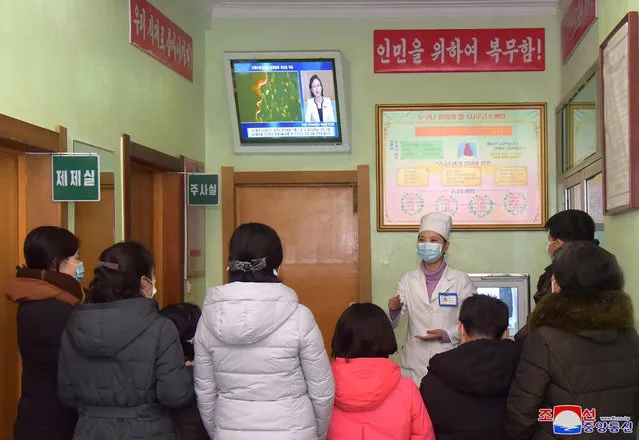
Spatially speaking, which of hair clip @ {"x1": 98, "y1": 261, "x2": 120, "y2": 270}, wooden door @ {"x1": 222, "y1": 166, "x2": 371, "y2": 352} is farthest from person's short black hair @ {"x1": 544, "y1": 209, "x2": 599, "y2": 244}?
wooden door @ {"x1": 222, "y1": 166, "x2": 371, "y2": 352}

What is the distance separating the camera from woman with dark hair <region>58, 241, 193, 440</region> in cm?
243

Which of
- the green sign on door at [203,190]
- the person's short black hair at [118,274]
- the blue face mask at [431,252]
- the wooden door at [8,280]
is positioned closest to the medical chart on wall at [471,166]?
the green sign on door at [203,190]

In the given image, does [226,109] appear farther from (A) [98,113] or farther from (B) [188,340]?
(B) [188,340]

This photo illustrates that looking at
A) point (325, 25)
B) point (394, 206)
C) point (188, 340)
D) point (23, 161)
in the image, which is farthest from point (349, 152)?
point (188, 340)

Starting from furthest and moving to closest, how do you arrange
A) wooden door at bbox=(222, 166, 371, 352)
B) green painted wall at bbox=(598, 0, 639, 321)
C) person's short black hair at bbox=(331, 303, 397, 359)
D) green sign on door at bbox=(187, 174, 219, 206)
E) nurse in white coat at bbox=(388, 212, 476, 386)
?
wooden door at bbox=(222, 166, 371, 352), green sign on door at bbox=(187, 174, 219, 206), nurse in white coat at bbox=(388, 212, 476, 386), green painted wall at bbox=(598, 0, 639, 321), person's short black hair at bbox=(331, 303, 397, 359)

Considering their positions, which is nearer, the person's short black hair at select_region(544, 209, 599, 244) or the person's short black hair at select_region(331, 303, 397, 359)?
the person's short black hair at select_region(331, 303, 397, 359)

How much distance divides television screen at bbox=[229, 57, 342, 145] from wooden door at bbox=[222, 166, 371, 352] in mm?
306

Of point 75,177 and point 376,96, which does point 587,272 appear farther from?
point 376,96

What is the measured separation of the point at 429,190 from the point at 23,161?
2.94m

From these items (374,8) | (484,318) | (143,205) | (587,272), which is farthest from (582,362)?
(374,8)

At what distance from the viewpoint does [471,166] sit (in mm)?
5441

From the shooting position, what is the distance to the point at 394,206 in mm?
5484

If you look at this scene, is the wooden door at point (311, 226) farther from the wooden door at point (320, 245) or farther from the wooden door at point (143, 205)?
the wooden door at point (143, 205)

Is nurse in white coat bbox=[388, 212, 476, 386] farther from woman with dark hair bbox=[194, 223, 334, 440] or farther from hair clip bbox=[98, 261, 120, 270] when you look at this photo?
hair clip bbox=[98, 261, 120, 270]
